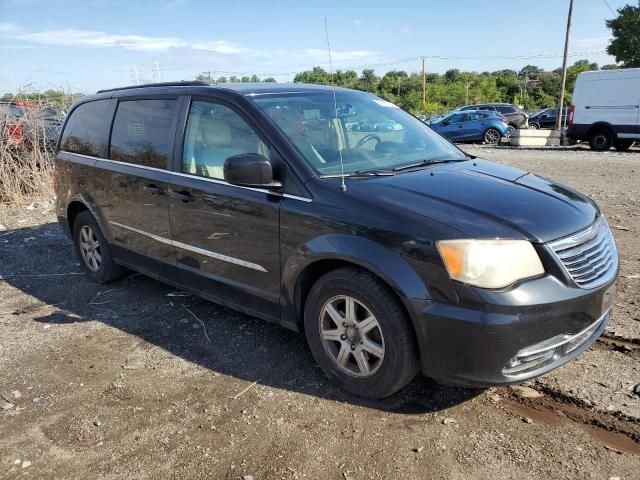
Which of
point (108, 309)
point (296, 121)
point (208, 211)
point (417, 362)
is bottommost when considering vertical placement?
point (108, 309)

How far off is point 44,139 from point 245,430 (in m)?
8.70

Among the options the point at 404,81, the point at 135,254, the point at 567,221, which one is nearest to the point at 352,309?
the point at 567,221

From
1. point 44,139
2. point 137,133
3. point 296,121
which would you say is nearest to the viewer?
point 296,121

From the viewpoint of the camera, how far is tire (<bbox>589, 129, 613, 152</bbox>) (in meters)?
17.0

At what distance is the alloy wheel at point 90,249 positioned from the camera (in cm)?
523

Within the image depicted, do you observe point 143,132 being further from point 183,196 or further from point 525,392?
point 525,392

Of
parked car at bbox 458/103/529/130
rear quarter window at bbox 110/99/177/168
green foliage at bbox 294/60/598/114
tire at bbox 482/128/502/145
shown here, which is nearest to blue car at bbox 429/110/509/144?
tire at bbox 482/128/502/145

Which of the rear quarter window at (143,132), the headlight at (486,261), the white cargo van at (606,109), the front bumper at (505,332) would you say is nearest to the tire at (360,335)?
the front bumper at (505,332)

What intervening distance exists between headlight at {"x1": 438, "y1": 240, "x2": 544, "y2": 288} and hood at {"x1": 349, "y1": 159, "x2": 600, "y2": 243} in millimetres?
57

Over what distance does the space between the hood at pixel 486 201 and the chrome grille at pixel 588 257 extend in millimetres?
56

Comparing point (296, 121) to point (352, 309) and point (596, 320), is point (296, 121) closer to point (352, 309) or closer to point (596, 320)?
point (352, 309)

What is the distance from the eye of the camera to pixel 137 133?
441 cm

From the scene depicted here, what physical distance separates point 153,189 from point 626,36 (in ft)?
140

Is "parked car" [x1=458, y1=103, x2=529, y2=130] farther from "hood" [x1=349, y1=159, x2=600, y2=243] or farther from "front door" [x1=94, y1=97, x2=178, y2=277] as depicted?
"hood" [x1=349, y1=159, x2=600, y2=243]
